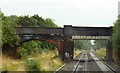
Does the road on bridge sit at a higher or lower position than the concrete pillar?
lower

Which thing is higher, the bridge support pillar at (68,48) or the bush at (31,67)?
the bridge support pillar at (68,48)

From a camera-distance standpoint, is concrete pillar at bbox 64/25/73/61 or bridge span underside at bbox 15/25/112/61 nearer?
bridge span underside at bbox 15/25/112/61

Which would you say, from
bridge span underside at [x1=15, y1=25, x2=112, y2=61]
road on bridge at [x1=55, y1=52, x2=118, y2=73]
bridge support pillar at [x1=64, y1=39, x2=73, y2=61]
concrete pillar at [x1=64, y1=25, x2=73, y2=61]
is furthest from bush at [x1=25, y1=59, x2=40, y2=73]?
concrete pillar at [x1=64, y1=25, x2=73, y2=61]

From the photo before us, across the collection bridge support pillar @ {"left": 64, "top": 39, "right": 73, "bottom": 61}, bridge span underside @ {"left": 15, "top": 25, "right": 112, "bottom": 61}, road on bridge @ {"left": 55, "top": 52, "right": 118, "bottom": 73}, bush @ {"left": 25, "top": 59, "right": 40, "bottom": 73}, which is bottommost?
road on bridge @ {"left": 55, "top": 52, "right": 118, "bottom": 73}

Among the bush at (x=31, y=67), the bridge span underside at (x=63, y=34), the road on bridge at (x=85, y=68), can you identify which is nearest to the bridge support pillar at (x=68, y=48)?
the bridge span underside at (x=63, y=34)

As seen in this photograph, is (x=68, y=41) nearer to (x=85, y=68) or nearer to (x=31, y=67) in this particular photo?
(x=85, y=68)

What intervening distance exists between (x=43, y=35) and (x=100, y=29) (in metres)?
9.64

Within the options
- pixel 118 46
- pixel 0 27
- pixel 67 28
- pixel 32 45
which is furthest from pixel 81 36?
pixel 0 27

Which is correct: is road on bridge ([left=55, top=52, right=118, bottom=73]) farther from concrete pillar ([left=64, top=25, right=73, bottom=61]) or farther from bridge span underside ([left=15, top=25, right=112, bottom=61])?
bridge span underside ([left=15, top=25, right=112, bottom=61])


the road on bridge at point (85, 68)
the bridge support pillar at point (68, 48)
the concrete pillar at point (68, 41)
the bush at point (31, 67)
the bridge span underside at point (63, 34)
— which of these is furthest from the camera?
the concrete pillar at point (68, 41)

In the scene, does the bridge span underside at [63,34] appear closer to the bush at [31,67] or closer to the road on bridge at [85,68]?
the road on bridge at [85,68]

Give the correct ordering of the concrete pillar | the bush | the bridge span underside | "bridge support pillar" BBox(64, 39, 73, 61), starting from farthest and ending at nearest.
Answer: the concrete pillar, "bridge support pillar" BBox(64, 39, 73, 61), the bridge span underside, the bush

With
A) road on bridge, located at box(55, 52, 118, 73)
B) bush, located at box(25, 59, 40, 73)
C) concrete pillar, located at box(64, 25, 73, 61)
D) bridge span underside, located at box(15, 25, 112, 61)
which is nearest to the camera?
bush, located at box(25, 59, 40, 73)

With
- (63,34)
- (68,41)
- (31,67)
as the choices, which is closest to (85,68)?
(31,67)
